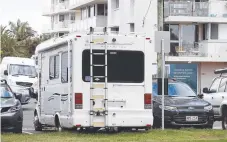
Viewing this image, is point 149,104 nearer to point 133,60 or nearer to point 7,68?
point 133,60

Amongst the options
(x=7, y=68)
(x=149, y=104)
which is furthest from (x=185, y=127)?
(x=7, y=68)

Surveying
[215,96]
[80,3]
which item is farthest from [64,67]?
[80,3]

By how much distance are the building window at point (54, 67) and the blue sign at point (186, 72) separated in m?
30.1

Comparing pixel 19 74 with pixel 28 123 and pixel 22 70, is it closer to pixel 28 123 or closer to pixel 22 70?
pixel 22 70

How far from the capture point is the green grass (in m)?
16.5

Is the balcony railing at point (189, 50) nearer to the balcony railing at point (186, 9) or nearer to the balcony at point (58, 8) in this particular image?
the balcony railing at point (186, 9)

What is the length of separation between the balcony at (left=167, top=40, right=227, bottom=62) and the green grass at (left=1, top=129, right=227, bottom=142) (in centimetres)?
2936

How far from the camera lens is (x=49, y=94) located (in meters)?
20.1

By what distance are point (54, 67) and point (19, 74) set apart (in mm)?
17057

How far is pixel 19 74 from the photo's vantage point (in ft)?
119

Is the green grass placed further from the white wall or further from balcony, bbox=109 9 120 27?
balcony, bbox=109 9 120 27

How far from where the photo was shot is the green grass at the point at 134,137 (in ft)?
54.0

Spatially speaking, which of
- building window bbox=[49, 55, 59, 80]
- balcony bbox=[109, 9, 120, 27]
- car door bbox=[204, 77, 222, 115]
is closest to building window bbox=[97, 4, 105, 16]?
balcony bbox=[109, 9, 120, 27]

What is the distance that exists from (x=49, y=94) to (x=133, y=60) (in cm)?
320
